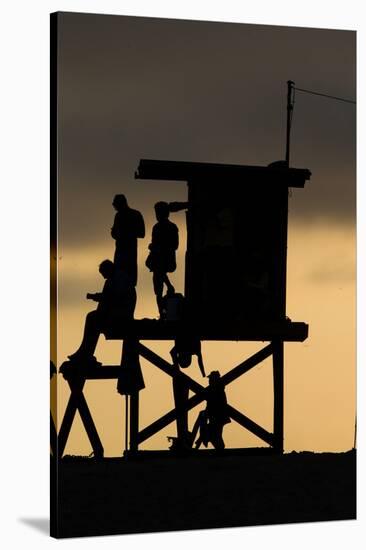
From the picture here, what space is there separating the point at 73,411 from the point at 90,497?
58cm

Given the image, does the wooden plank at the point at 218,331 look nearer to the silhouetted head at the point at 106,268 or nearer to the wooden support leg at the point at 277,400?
the wooden support leg at the point at 277,400

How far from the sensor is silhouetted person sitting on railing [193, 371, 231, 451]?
11.9 metres

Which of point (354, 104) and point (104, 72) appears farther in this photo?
point (354, 104)

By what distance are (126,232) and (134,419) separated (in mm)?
1255

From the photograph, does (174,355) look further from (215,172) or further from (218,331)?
(215,172)

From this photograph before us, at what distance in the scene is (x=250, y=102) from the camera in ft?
39.4

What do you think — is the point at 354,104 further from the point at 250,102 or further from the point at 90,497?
the point at 90,497

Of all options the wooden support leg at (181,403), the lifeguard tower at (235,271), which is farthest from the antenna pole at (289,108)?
the wooden support leg at (181,403)

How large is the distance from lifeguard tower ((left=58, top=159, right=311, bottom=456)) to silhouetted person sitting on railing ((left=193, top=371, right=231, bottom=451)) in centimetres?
5

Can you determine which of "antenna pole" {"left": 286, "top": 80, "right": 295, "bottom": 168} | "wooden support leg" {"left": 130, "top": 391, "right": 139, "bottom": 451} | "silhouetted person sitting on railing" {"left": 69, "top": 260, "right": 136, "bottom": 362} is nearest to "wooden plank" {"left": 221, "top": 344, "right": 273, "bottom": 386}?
"wooden support leg" {"left": 130, "top": 391, "right": 139, "bottom": 451}

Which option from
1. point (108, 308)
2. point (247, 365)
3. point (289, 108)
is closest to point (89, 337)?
point (108, 308)

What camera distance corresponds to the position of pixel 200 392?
11922 mm

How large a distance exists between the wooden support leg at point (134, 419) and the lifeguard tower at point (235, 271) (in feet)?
0.06

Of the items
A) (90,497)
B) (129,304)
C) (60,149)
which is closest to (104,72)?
(60,149)
